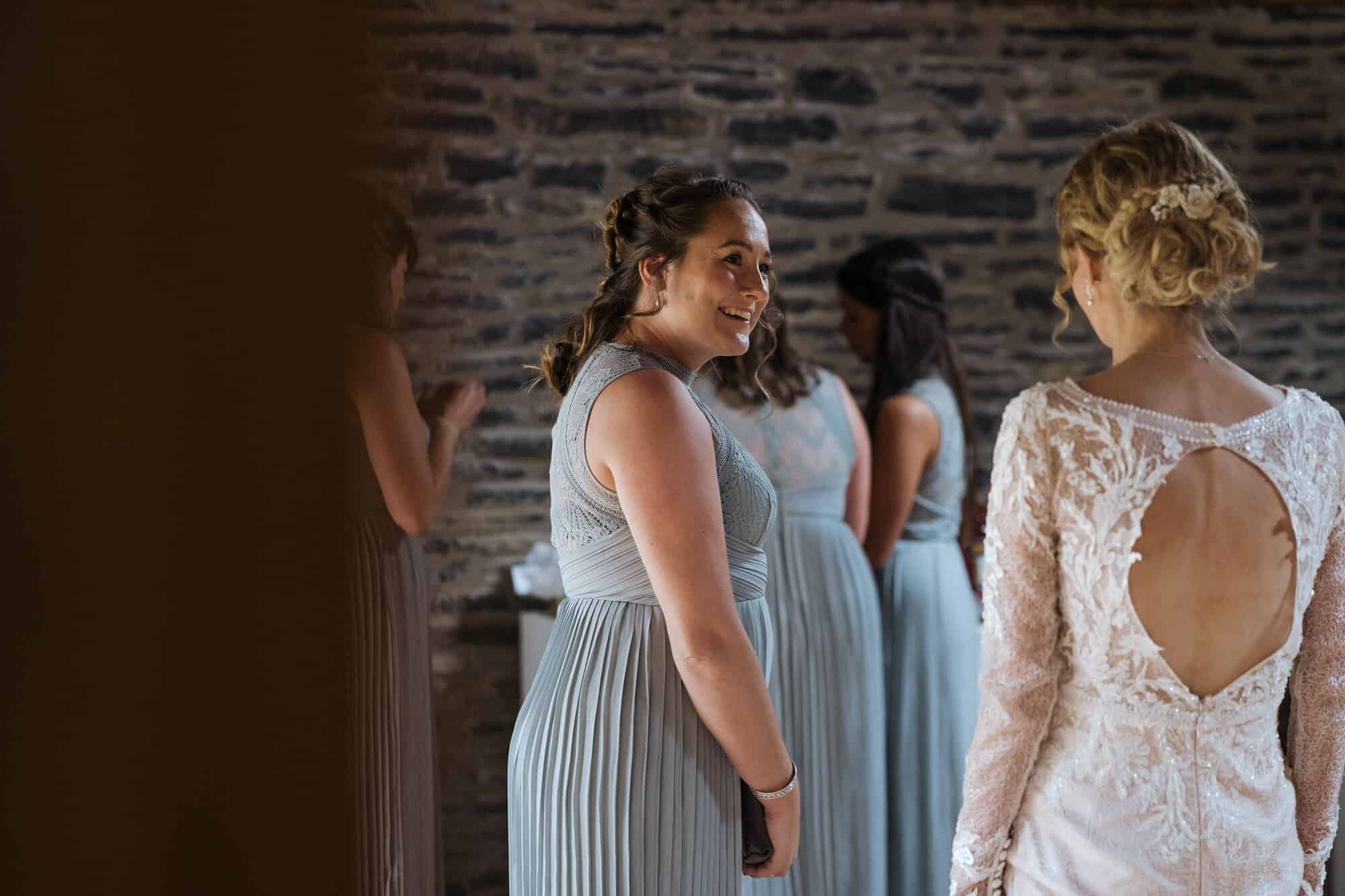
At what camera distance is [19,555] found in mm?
122

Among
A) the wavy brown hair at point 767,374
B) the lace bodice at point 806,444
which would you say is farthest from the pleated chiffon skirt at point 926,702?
the wavy brown hair at point 767,374

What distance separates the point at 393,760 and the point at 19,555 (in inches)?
43.4

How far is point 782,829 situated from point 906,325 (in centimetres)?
195

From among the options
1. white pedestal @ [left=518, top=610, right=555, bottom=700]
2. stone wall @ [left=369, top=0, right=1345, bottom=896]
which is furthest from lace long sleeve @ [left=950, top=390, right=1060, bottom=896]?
stone wall @ [left=369, top=0, right=1345, bottom=896]

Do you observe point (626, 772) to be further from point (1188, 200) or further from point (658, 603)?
point (1188, 200)

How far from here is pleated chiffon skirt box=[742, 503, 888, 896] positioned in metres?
2.74

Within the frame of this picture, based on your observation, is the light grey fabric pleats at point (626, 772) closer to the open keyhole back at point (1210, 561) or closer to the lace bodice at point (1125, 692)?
the lace bodice at point (1125, 692)

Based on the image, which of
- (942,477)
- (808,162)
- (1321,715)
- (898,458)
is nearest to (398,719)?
(1321,715)

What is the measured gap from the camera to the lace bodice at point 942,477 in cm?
307

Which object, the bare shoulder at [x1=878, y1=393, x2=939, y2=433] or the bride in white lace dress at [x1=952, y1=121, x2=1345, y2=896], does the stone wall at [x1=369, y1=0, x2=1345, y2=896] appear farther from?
the bride in white lace dress at [x1=952, y1=121, x2=1345, y2=896]

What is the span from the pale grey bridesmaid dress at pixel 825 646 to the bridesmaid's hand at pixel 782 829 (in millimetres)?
1238

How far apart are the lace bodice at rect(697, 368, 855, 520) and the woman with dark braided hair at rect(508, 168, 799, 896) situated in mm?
1144

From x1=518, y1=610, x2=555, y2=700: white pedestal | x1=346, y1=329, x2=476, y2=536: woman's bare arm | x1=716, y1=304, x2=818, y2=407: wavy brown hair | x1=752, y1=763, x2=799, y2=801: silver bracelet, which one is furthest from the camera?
x1=518, y1=610, x2=555, y2=700: white pedestal

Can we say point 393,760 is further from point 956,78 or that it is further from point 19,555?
point 956,78
